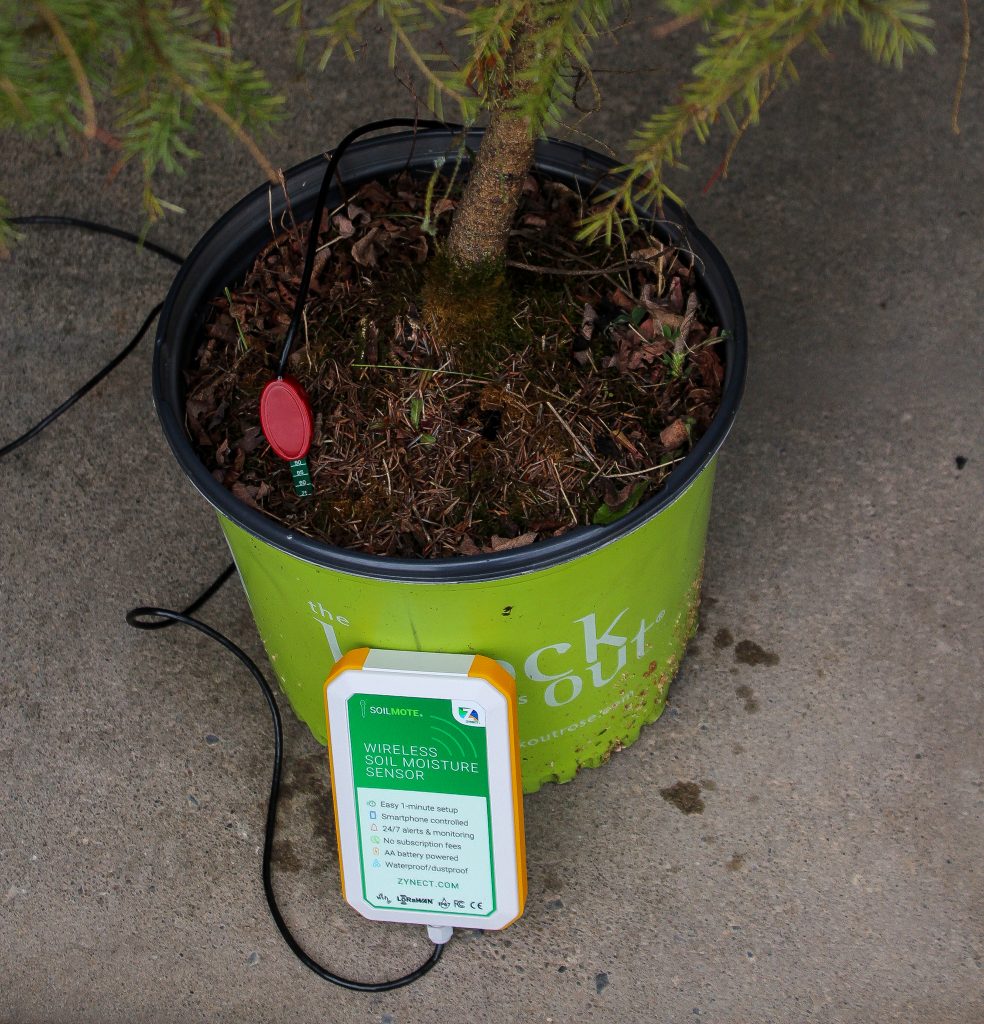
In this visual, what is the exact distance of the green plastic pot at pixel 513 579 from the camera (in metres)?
1.01

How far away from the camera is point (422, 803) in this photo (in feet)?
3.94

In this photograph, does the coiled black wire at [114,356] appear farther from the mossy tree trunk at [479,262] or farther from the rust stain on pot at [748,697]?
the rust stain on pot at [748,697]

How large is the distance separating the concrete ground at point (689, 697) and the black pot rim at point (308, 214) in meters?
0.15

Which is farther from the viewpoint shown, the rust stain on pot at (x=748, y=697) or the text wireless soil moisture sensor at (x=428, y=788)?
the rust stain on pot at (x=748, y=697)

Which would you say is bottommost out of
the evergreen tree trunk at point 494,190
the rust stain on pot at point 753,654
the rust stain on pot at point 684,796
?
the rust stain on pot at point 684,796

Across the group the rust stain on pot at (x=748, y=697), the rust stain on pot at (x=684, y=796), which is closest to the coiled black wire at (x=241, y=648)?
the rust stain on pot at (x=684, y=796)

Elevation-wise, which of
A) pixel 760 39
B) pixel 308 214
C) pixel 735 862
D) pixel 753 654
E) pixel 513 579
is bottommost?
pixel 735 862

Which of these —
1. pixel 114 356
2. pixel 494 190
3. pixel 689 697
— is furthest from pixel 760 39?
pixel 114 356

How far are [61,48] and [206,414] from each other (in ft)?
2.10

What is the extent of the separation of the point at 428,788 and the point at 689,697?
44cm

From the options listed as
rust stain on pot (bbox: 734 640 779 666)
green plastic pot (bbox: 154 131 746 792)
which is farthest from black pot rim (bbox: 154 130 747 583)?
rust stain on pot (bbox: 734 640 779 666)

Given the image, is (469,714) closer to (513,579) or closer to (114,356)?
(513,579)

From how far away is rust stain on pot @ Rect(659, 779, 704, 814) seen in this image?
139 centimetres

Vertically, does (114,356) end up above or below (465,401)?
below
